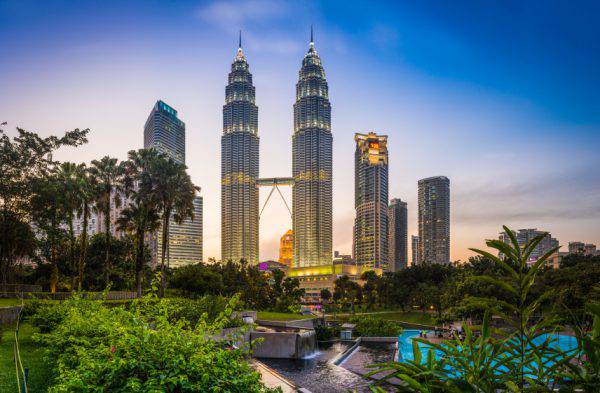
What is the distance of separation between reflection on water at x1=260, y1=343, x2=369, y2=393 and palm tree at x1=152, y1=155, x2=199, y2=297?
1827 centimetres

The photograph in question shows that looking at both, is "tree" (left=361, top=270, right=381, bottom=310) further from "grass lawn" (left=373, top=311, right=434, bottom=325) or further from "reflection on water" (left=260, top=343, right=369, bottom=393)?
"reflection on water" (left=260, top=343, right=369, bottom=393)

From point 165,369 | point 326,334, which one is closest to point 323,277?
point 326,334

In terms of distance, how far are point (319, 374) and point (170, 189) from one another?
2348 centimetres

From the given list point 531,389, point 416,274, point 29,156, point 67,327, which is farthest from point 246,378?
point 416,274

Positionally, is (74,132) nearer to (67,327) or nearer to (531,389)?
(67,327)

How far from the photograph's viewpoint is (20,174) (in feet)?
104

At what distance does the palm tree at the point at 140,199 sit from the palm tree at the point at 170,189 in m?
0.52

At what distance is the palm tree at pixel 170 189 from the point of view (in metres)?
35.9

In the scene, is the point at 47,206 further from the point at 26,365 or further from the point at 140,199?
the point at 26,365

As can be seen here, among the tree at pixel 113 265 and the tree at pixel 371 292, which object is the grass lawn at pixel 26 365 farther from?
the tree at pixel 371 292

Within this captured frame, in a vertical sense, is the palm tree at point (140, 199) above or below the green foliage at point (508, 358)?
above

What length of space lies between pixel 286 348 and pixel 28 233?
24172 millimetres

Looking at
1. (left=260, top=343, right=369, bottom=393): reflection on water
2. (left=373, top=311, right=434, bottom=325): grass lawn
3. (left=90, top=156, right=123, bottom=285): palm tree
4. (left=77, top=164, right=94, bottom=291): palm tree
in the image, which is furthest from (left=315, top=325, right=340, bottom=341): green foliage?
(left=373, top=311, right=434, bottom=325): grass lawn

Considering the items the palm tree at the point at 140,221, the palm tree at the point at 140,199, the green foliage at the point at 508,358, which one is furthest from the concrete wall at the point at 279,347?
the green foliage at the point at 508,358
